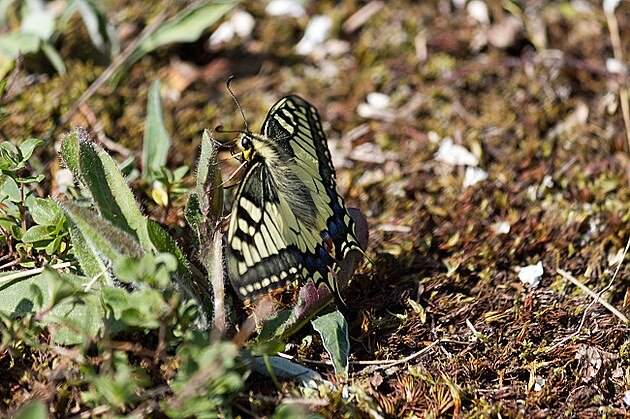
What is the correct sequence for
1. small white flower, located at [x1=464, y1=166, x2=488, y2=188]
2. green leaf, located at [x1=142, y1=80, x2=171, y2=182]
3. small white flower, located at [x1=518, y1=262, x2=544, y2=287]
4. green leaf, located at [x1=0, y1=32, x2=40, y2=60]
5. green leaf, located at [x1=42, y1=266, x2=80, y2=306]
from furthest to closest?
green leaf, located at [x1=0, y1=32, x2=40, y2=60] → small white flower, located at [x1=464, y1=166, x2=488, y2=188] → green leaf, located at [x1=142, y1=80, x2=171, y2=182] → small white flower, located at [x1=518, y1=262, x2=544, y2=287] → green leaf, located at [x1=42, y1=266, x2=80, y2=306]

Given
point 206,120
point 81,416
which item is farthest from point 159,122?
point 81,416

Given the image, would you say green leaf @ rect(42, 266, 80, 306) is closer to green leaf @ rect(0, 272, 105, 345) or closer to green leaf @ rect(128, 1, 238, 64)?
green leaf @ rect(0, 272, 105, 345)

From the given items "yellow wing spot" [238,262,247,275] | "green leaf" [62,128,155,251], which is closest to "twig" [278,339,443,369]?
"yellow wing spot" [238,262,247,275]

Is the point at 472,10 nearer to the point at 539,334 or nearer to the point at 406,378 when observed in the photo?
the point at 539,334

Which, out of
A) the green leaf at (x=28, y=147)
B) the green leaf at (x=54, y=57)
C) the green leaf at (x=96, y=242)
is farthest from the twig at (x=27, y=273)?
the green leaf at (x=54, y=57)

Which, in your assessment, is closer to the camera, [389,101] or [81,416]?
[81,416]

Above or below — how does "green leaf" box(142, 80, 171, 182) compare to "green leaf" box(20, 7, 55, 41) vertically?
below
